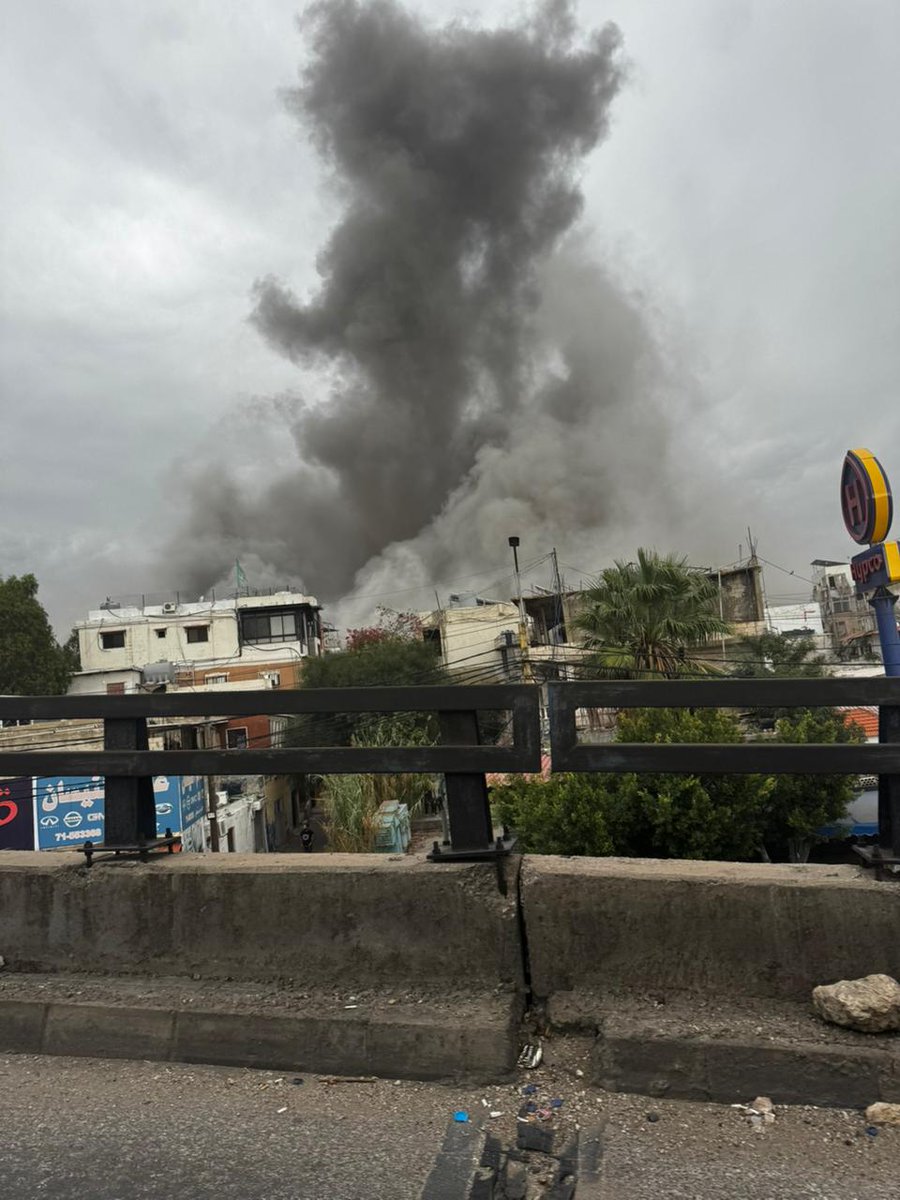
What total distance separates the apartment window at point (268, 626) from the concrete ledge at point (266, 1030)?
6653cm

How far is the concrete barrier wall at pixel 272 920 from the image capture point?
3383mm

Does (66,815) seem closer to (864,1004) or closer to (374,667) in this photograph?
(864,1004)

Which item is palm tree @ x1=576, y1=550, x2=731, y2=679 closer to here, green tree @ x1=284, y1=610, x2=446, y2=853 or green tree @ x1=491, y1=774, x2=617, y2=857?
green tree @ x1=284, y1=610, x2=446, y2=853

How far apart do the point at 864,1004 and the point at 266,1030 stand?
2.20 m

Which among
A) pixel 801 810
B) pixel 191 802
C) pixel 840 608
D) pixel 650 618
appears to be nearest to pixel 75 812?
pixel 191 802

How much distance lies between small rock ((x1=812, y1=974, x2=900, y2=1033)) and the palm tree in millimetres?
18171

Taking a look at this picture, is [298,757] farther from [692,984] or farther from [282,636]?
[282,636]

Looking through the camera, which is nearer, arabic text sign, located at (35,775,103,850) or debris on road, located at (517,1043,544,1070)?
debris on road, located at (517,1043,544,1070)

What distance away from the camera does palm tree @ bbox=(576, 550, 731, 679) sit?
21250mm

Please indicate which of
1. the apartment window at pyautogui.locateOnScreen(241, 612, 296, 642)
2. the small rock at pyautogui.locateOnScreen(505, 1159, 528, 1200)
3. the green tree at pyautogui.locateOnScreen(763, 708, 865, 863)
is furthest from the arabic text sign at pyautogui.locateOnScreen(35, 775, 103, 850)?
the apartment window at pyautogui.locateOnScreen(241, 612, 296, 642)

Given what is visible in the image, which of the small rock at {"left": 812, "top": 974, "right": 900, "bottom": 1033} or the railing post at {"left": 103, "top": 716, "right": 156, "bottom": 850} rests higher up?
the railing post at {"left": 103, "top": 716, "right": 156, "bottom": 850}

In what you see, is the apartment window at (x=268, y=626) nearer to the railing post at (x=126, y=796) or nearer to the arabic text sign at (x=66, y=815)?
the arabic text sign at (x=66, y=815)

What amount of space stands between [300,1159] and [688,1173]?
119 cm

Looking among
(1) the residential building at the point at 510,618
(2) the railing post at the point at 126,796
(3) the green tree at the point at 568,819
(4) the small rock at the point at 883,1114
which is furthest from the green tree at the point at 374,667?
(4) the small rock at the point at 883,1114
